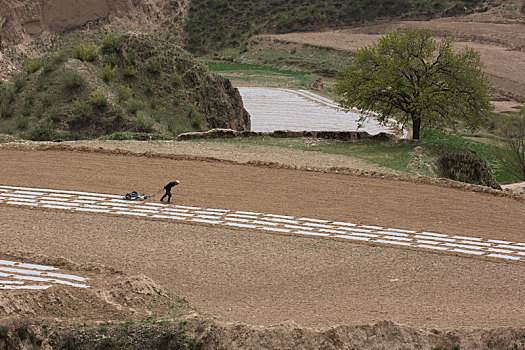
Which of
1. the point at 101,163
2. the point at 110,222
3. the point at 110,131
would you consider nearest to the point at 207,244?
the point at 110,222

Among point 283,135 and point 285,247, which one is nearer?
point 285,247

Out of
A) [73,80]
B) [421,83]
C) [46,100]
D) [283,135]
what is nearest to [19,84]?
[46,100]

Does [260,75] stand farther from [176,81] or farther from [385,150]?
[385,150]

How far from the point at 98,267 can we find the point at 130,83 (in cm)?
2561

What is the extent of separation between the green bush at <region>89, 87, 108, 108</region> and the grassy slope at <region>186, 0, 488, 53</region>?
2264 inches

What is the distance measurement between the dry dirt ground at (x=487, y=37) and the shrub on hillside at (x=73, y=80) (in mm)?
43577

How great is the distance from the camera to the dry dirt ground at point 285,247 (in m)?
13.6

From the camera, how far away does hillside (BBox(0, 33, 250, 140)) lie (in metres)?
34.9

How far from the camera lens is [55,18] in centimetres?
5856

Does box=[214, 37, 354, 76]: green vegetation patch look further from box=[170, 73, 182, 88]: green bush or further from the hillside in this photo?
box=[170, 73, 182, 88]: green bush

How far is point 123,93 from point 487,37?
5783 cm

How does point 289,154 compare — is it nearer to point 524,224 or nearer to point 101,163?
point 101,163

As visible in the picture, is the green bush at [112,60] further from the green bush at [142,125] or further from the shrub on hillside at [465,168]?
the shrub on hillside at [465,168]

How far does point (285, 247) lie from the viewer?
698 inches
